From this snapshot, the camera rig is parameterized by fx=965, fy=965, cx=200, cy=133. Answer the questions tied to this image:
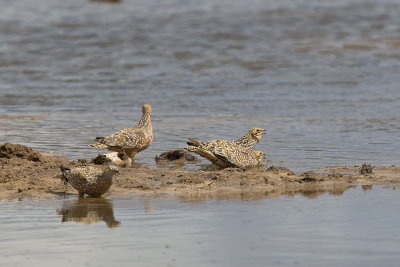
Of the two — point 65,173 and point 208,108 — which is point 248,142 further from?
point 208,108

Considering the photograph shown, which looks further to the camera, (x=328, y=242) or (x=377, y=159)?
(x=377, y=159)

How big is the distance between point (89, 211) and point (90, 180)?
541 mm

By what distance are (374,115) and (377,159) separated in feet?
12.5

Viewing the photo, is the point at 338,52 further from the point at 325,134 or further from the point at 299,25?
the point at 325,134

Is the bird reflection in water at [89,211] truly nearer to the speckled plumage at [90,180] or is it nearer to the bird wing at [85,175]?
the speckled plumage at [90,180]

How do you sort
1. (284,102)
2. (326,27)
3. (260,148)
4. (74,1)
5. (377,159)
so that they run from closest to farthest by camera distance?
(377,159)
(260,148)
(284,102)
(326,27)
(74,1)

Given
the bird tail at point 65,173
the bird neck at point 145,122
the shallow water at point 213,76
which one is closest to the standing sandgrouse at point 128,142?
the bird neck at point 145,122

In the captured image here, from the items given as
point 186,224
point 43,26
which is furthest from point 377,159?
point 43,26

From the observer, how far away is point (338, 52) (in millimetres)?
23875

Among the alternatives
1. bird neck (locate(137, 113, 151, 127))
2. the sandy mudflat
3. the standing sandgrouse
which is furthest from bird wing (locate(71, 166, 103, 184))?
bird neck (locate(137, 113, 151, 127))

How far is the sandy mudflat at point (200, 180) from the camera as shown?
32.4ft

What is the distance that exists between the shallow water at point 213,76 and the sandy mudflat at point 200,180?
0.96 metres

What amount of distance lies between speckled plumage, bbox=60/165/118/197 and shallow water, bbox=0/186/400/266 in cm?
11

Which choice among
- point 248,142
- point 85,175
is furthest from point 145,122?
point 85,175
